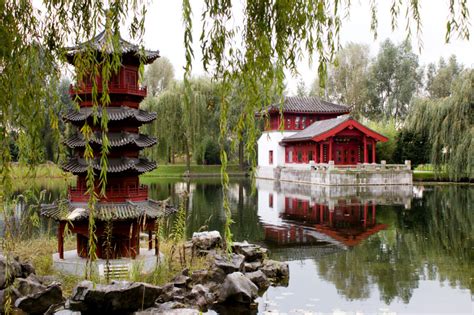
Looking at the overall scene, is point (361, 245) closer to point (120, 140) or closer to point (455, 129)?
point (120, 140)

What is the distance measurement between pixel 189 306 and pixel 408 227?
9664 mm

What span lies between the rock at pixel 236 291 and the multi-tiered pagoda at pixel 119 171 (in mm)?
1630

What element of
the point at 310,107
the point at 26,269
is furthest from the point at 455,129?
the point at 26,269

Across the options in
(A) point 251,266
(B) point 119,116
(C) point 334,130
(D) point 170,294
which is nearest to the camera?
(D) point 170,294

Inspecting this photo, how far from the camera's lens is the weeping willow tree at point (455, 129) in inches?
1050

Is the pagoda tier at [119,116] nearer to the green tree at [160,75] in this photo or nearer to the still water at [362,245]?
the still water at [362,245]

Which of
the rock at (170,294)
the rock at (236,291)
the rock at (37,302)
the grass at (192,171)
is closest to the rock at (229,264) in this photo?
the rock at (236,291)

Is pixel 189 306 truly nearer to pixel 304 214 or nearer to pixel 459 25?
pixel 459 25

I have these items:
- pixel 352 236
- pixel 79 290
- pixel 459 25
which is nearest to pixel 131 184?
pixel 79 290

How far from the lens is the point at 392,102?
43.9 metres

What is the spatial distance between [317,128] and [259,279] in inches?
959

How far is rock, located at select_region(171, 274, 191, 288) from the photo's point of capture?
7.86 m

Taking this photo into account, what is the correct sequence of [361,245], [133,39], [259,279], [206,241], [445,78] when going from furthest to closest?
1. [445,78]
2. [361,245]
3. [206,241]
4. [259,279]
5. [133,39]

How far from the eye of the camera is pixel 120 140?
9234mm
